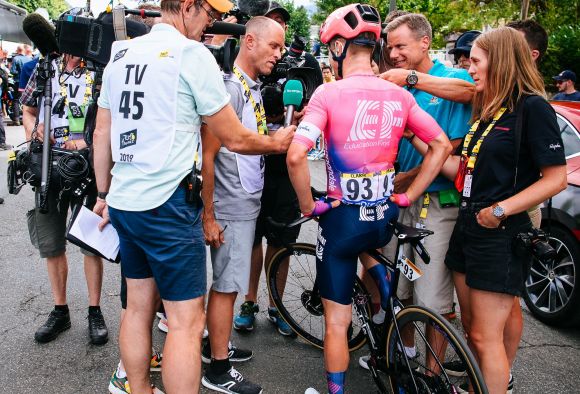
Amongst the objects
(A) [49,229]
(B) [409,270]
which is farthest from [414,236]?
(A) [49,229]

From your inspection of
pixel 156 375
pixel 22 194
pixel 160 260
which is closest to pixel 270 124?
pixel 160 260

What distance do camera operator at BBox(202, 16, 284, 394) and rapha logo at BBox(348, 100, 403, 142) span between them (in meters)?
→ 0.76

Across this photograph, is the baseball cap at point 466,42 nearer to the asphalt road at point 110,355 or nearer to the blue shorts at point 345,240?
the blue shorts at point 345,240

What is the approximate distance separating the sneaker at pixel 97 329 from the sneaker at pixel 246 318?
93 centimetres

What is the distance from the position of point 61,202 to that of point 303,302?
1869 mm

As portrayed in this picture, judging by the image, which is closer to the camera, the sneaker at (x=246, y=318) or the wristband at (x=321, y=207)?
the wristband at (x=321, y=207)

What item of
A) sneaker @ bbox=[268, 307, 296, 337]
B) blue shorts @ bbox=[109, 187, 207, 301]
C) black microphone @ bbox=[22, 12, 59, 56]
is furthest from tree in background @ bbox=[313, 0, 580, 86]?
blue shorts @ bbox=[109, 187, 207, 301]

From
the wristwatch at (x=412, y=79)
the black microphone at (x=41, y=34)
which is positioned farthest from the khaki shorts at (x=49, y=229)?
the wristwatch at (x=412, y=79)

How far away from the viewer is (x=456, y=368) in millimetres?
2467

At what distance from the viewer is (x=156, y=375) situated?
308cm

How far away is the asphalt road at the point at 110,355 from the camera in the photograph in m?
2.98

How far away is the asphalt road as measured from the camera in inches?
117

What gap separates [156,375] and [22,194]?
5523 mm

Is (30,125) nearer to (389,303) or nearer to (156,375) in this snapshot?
(156,375)
